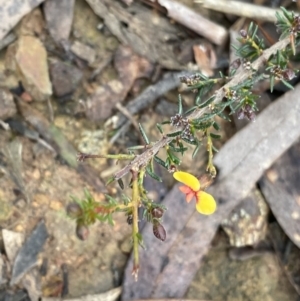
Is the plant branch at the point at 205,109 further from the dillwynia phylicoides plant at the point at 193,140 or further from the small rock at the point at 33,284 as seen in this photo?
the small rock at the point at 33,284

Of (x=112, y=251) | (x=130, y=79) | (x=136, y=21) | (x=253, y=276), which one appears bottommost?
(x=253, y=276)

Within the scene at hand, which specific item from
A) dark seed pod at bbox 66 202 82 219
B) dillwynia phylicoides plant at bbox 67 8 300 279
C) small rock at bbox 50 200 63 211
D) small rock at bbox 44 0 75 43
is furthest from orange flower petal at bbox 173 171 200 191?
small rock at bbox 44 0 75 43

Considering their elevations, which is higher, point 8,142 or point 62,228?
point 8,142

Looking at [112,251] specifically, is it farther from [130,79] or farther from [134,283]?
[130,79]

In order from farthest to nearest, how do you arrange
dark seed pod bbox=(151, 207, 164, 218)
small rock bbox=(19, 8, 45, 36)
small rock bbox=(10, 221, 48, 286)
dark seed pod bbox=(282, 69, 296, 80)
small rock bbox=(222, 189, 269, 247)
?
small rock bbox=(19, 8, 45, 36)
small rock bbox=(222, 189, 269, 247)
small rock bbox=(10, 221, 48, 286)
dark seed pod bbox=(282, 69, 296, 80)
dark seed pod bbox=(151, 207, 164, 218)

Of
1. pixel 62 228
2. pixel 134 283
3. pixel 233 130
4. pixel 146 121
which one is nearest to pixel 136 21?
pixel 146 121

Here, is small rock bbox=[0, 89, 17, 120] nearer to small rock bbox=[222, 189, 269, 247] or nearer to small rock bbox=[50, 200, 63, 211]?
small rock bbox=[50, 200, 63, 211]
